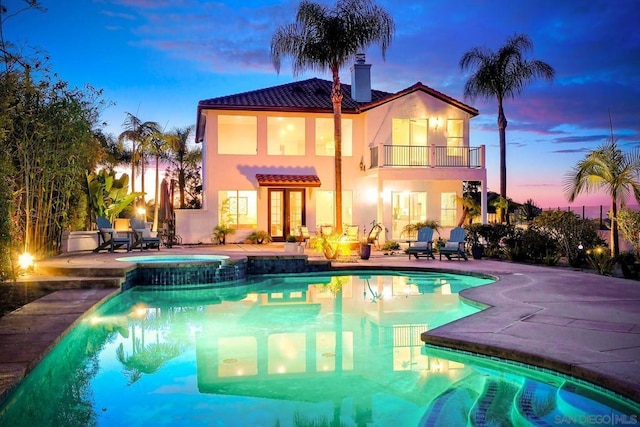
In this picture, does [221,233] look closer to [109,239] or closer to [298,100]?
[109,239]

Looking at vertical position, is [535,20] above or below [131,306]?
above

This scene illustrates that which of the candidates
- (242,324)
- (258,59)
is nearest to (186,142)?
(258,59)

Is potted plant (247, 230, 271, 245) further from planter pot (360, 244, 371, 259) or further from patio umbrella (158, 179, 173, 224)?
planter pot (360, 244, 371, 259)

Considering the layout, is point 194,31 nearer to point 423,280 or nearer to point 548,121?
point 423,280

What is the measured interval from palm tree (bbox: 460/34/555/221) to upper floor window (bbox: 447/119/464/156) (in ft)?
5.29

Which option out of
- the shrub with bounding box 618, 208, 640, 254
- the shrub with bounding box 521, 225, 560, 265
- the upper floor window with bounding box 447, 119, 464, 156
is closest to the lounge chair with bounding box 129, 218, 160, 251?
the shrub with bounding box 521, 225, 560, 265

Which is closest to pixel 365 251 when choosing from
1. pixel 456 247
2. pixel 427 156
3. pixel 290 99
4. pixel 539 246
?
pixel 456 247

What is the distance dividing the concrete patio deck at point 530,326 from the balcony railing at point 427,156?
10307 mm

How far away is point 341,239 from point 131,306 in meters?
7.11

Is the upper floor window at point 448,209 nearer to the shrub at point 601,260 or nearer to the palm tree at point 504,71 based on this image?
the palm tree at point 504,71

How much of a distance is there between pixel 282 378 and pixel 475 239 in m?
11.8

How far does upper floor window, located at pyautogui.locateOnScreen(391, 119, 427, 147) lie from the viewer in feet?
72.9

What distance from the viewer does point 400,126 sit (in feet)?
73.0

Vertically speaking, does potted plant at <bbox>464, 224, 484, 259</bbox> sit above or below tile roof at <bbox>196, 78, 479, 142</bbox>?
below
